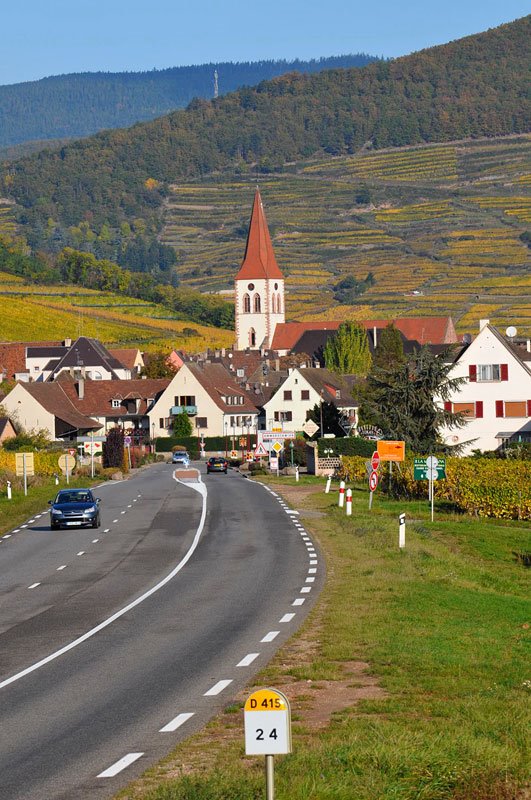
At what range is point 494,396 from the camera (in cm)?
8612

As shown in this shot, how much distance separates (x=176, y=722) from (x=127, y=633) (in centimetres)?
733

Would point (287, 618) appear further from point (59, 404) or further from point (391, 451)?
point (59, 404)

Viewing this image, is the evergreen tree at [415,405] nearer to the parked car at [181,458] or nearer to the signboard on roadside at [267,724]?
the parked car at [181,458]

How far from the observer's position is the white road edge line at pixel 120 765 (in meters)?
12.3

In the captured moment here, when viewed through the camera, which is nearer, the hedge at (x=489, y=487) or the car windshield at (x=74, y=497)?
the car windshield at (x=74, y=497)

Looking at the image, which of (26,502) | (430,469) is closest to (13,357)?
(26,502)

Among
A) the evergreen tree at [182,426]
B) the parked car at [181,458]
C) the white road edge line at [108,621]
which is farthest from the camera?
the evergreen tree at [182,426]

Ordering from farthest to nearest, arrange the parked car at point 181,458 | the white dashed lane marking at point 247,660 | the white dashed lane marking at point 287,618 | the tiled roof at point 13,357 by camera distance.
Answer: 1. the tiled roof at point 13,357
2. the parked car at point 181,458
3. the white dashed lane marking at point 287,618
4. the white dashed lane marking at point 247,660

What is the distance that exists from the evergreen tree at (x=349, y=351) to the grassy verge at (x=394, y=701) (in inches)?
5347

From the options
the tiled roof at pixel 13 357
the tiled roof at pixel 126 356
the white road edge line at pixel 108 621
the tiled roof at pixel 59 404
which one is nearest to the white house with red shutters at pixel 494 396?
the tiled roof at pixel 59 404

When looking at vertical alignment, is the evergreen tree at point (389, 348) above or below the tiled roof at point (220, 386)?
above

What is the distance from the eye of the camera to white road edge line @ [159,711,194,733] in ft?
46.9

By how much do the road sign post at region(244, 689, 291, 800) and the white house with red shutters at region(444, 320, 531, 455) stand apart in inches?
3019

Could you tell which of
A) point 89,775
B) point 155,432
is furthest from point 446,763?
point 155,432
